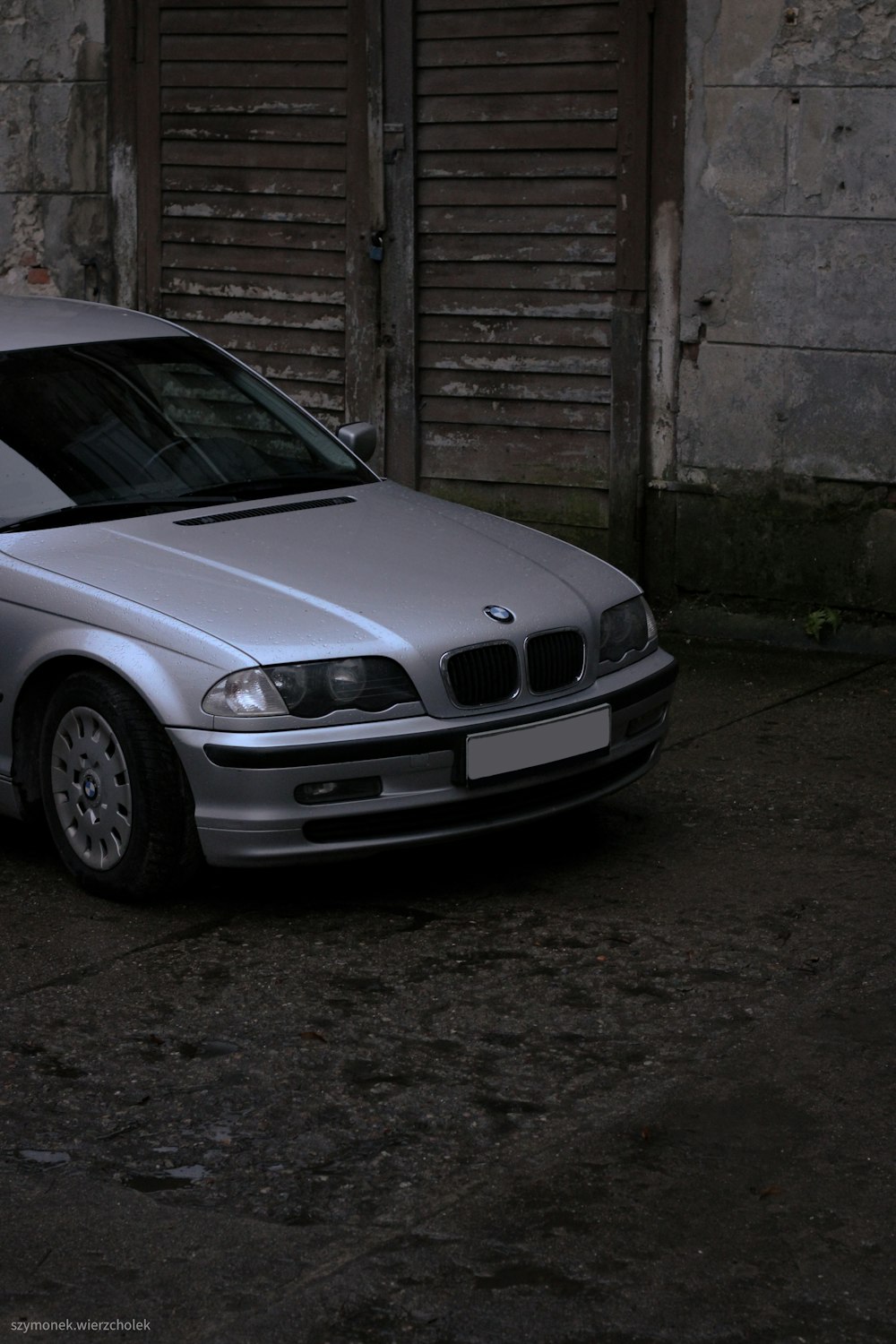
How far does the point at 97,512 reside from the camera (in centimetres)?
565

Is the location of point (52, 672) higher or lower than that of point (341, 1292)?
higher

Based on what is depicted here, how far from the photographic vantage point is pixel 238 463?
6074 mm

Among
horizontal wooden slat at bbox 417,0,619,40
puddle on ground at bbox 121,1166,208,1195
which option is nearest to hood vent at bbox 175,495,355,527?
puddle on ground at bbox 121,1166,208,1195

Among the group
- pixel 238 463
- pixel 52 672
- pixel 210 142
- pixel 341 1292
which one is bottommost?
pixel 341 1292

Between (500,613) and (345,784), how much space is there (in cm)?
66

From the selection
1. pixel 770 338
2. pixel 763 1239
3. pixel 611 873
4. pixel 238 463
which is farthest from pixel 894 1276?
pixel 770 338

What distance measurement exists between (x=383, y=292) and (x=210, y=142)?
1.37 metres

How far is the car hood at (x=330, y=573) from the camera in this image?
198 inches

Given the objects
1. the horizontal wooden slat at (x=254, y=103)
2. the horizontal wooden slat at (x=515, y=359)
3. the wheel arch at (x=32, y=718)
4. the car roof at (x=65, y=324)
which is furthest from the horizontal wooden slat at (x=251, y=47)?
the wheel arch at (x=32, y=718)

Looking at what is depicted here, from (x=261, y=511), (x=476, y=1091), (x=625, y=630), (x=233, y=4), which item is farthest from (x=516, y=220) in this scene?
(x=476, y=1091)

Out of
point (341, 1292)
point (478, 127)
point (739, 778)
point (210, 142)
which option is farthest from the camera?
point (210, 142)

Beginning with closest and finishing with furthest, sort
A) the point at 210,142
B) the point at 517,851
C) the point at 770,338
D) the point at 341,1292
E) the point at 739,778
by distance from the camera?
the point at 341,1292 → the point at 517,851 → the point at 739,778 → the point at 770,338 → the point at 210,142

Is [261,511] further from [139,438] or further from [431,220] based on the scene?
[431,220]

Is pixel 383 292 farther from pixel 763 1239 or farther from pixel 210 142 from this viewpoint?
pixel 763 1239
